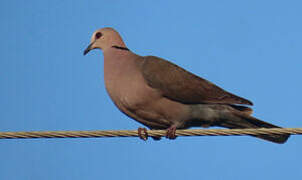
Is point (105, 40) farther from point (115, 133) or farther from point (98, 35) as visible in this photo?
point (115, 133)

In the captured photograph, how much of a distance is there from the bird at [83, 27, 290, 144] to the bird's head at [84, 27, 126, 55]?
37 centimetres

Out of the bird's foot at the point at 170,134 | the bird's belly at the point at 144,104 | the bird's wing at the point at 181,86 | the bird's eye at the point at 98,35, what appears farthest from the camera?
the bird's eye at the point at 98,35

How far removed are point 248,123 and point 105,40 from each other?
207 cm

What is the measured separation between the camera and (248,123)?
6.02m

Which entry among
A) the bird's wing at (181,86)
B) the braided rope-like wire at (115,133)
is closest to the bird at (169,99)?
the bird's wing at (181,86)

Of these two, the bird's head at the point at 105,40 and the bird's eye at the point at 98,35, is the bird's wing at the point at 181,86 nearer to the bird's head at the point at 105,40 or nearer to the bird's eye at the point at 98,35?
the bird's head at the point at 105,40

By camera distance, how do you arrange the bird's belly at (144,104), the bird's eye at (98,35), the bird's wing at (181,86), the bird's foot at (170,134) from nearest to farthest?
the bird's foot at (170,134) → the bird's belly at (144,104) → the bird's wing at (181,86) → the bird's eye at (98,35)

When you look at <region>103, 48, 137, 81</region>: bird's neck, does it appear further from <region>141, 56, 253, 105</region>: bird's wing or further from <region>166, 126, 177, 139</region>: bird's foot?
<region>166, 126, 177, 139</region>: bird's foot

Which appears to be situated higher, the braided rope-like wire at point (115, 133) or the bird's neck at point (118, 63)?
the bird's neck at point (118, 63)

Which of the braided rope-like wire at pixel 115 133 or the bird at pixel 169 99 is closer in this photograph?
the braided rope-like wire at pixel 115 133

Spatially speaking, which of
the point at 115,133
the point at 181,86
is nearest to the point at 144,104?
the point at 181,86

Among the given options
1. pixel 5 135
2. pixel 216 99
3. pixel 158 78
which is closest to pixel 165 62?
pixel 158 78

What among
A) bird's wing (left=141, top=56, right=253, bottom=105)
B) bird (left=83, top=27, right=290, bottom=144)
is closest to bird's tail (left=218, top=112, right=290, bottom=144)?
bird (left=83, top=27, right=290, bottom=144)

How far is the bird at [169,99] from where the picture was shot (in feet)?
19.3
